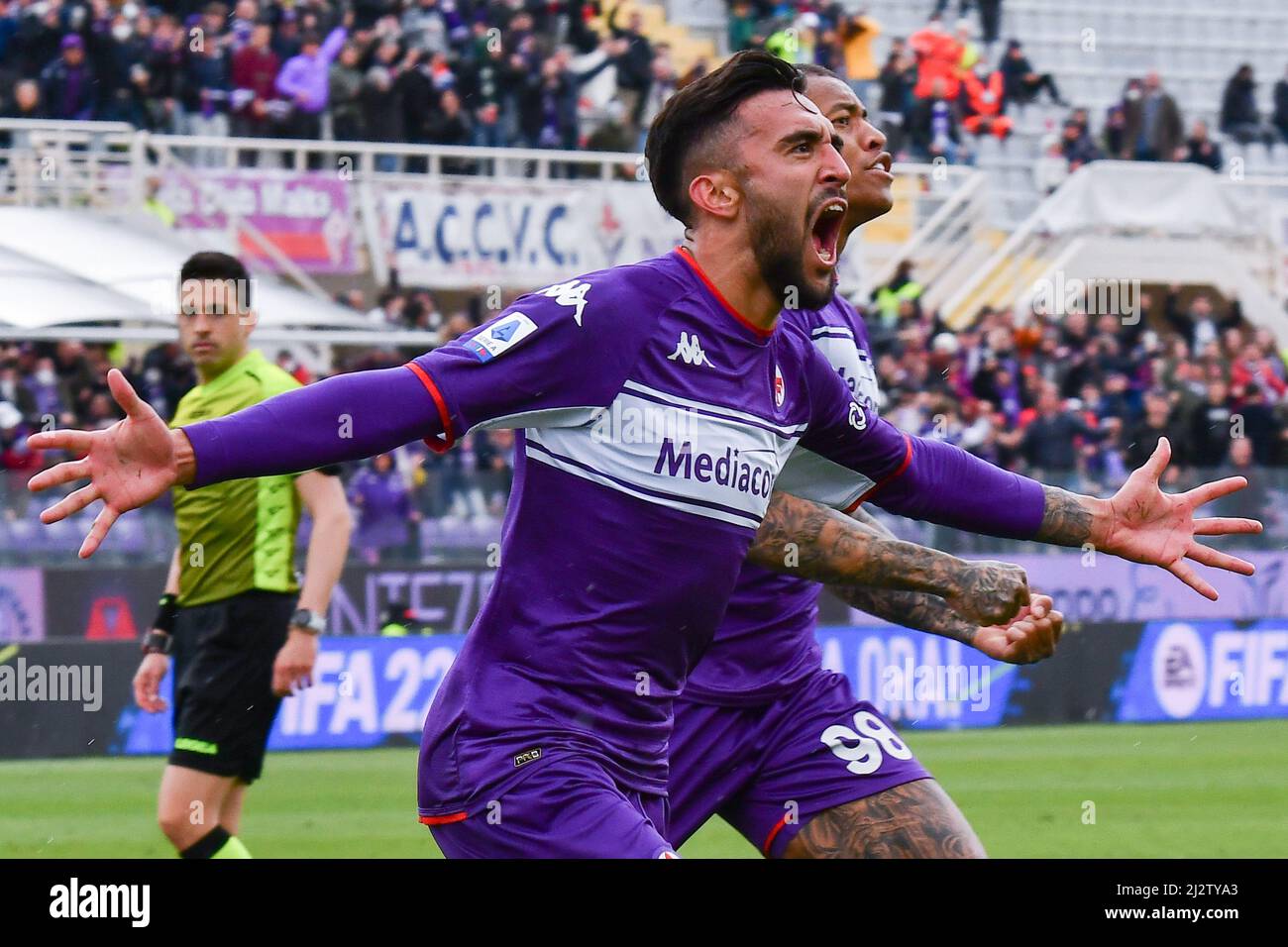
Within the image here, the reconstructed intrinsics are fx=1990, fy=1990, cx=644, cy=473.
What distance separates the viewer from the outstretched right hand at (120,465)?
3717 millimetres

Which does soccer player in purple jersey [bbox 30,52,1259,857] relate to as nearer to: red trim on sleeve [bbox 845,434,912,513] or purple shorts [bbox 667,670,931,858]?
red trim on sleeve [bbox 845,434,912,513]

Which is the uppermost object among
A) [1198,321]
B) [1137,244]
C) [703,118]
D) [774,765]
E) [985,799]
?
[703,118]

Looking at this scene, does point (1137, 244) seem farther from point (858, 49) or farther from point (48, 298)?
point (48, 298)

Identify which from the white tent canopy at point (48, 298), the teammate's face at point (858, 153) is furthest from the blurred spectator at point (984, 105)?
the teammate's face at point (858, 153)

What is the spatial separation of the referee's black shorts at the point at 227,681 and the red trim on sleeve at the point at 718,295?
129 inches

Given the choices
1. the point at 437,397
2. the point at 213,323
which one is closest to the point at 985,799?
the point at 213,323

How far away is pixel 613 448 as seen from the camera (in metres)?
4.34

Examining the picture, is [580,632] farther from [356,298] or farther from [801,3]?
[801,3]

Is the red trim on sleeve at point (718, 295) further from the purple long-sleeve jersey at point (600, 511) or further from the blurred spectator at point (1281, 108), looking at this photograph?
the blurred spectator at point (1281, 108)

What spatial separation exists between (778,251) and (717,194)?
8.0 inches

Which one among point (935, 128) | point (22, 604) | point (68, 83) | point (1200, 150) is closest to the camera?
point (22, 604)

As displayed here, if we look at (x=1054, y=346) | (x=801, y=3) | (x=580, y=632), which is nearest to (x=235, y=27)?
(x=801, y=3)

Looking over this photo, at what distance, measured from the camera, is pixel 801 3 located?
2298 cm
